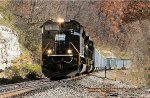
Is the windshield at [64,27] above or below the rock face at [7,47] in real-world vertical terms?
above

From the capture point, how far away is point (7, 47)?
1006 inches

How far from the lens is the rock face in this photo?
23.9 m

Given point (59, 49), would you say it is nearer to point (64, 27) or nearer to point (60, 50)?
point (60, 50)

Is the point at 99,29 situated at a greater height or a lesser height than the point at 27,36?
greater

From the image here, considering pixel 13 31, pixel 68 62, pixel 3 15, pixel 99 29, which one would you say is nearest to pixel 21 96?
pixel 68 62

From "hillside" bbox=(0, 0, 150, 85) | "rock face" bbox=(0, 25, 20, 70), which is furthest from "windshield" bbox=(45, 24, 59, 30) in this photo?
"hillside" bbox=(0, 0, 150, 85)

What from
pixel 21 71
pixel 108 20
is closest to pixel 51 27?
pixel 21 71

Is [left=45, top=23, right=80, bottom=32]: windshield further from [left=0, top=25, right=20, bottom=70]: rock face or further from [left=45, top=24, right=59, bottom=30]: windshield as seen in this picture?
[left=0, top=25, right=20, bottom=70]: rock face

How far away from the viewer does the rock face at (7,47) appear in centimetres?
2392

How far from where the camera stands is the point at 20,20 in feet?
107

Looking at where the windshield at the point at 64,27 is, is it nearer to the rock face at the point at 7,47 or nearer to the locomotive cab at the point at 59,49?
the locomotive cab at the point at 59,49

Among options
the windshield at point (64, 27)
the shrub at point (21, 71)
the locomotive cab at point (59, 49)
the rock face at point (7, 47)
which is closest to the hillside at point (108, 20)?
the rock face at point (7, 47)

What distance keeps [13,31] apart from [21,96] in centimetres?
1756

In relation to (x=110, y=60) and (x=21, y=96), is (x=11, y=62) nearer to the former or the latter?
(x=21, y=96)
